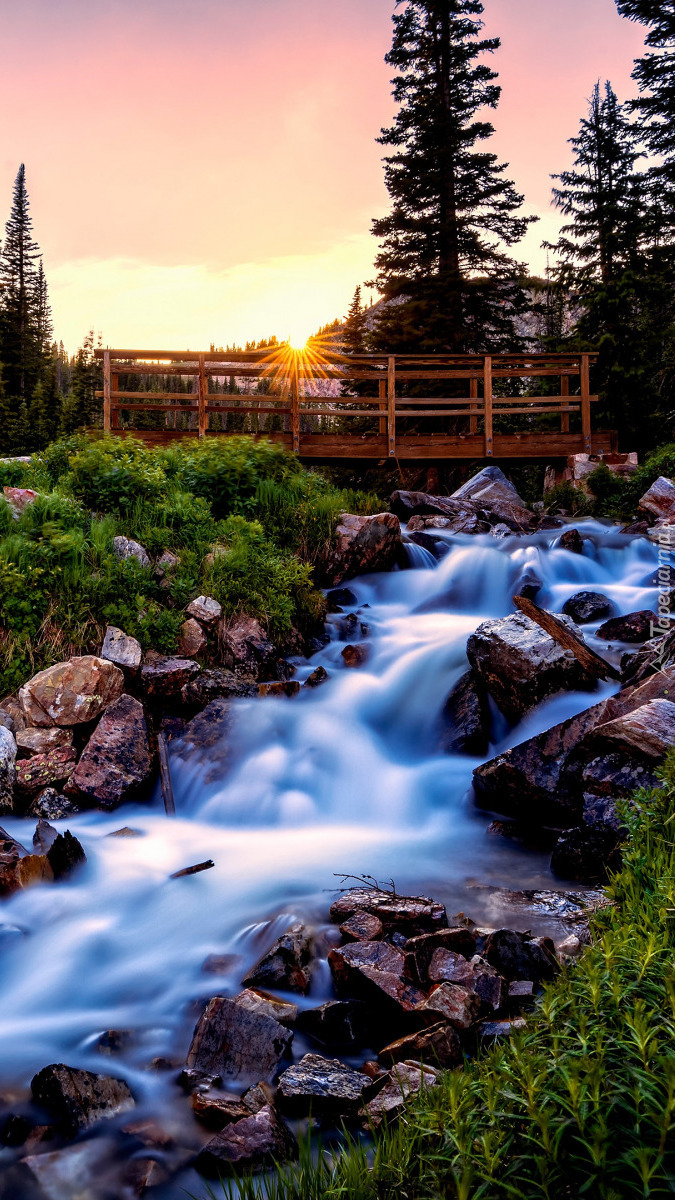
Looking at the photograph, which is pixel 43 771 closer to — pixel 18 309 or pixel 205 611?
pixel 205 611

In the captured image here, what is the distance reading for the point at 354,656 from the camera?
8.84 m

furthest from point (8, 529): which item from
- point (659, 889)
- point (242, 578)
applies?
point (659, 889)

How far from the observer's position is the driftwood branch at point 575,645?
7.05 meters

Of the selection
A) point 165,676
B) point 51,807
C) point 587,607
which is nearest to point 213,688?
point 165,676

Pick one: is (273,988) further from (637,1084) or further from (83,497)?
(83,497)

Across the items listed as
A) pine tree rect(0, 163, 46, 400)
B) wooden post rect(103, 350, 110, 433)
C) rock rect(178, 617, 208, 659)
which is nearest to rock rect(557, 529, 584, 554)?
rock rect(178, 617, 208, 659)

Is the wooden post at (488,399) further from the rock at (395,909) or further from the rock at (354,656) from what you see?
the rock at (395,909)

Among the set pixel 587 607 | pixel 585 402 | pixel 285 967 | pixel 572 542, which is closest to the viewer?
pixel 285 967

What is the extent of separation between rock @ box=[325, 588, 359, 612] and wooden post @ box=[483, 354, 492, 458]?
807cm

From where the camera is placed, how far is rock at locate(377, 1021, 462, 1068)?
3115 millimetres

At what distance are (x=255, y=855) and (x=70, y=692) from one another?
7.02ft

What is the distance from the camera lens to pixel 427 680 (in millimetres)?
8172

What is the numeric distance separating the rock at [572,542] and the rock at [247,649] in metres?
6.15

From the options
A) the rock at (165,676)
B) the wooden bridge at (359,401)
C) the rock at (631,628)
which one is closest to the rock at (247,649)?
the rock at (165,676)
